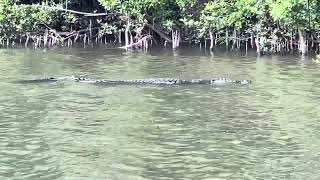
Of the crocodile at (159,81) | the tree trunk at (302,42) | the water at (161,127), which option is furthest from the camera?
the tree trunk at (302,42)

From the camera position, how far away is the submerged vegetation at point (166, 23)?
26875 mm

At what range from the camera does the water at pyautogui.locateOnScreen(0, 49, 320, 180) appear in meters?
9.42

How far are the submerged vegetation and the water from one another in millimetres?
6361

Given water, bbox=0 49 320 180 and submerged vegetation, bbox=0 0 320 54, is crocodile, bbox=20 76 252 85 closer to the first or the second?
water, bbox=0 49 320 180

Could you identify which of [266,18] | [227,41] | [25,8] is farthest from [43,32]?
[266,18]

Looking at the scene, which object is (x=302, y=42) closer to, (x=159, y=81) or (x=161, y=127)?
(x=159, y=81)

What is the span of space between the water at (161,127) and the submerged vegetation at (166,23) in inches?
250

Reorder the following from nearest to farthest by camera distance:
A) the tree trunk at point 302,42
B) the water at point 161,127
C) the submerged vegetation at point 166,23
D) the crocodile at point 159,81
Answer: the water at point 161,127
the crocodile at point 159,81
the tree trunk at point 302,42
the submerged vegetation at point 166,23

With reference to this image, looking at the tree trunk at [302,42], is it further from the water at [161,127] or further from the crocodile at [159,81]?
the crocodile at [159,81]

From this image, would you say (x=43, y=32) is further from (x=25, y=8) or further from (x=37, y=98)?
(x=37, y=98)

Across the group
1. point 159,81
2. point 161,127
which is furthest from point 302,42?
point 161,127

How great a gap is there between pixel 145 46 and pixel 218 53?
165 inches

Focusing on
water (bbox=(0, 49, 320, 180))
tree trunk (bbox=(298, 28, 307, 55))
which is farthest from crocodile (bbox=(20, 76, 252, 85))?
tree trunk (bbox=(298, 28, 307, 55))

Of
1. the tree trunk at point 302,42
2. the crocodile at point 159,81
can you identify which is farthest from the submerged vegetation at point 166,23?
the crocodile at point 159,81
